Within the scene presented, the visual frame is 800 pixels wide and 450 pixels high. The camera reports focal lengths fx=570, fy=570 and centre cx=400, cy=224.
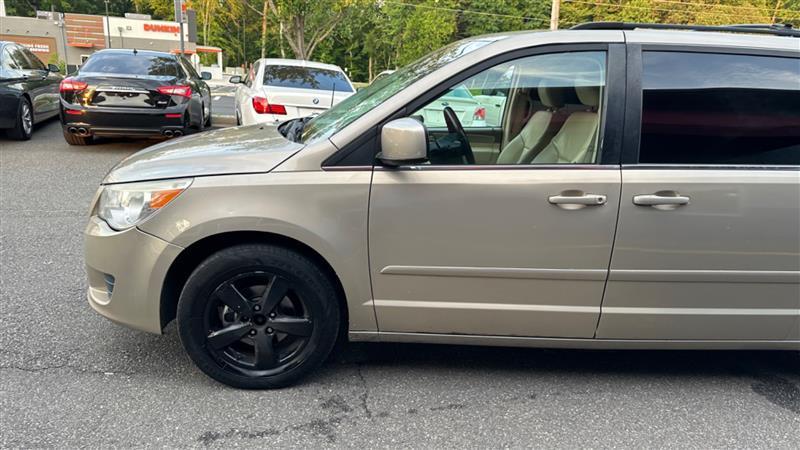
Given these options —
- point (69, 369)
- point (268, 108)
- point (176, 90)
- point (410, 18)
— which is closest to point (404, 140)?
point (69, 369)

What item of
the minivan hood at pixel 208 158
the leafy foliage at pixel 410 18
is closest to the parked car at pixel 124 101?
the minivan hood at pixel 208 158

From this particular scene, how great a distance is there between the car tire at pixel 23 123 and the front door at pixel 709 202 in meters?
9.11

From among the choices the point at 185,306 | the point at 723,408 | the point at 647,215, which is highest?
the point at 647,215

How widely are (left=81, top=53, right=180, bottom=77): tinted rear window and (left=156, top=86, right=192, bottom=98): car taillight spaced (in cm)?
45

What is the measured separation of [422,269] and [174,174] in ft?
4.09

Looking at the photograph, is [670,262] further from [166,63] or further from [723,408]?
[166,63]

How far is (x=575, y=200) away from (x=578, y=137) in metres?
0.38

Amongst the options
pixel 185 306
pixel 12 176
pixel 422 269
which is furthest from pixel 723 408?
pixel 12 176

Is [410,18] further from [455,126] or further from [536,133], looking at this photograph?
[536,133]

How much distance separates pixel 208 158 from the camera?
109 inches

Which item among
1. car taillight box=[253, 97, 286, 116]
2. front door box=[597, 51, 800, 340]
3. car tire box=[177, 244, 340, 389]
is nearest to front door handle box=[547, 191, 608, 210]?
front door box=[597, 51, 800, 340]

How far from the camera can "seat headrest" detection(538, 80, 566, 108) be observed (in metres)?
2.81

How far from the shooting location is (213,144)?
3.02m

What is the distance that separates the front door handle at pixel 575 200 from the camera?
8.42 feet
